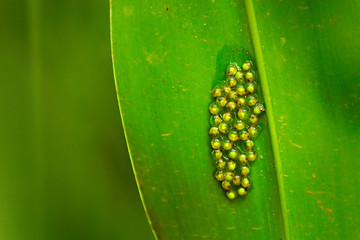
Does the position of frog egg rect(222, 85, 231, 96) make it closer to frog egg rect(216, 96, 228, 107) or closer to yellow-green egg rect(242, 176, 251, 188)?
frog egg rect(216, 96, 228, 107)

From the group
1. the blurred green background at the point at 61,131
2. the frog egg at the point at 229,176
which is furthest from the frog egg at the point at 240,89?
the blurred green background at the point at 61,131

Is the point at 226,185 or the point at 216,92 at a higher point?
the point at 216,92

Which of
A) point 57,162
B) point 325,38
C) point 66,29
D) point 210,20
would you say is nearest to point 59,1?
point 66,29

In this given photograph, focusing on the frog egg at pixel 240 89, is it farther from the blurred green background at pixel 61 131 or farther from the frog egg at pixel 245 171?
the blurred green background at pixel 61 131

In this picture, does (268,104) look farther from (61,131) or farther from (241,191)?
(61,131)

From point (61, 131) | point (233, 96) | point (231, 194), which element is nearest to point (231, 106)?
point (233, 96)

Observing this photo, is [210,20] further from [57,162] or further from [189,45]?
[57,162]
